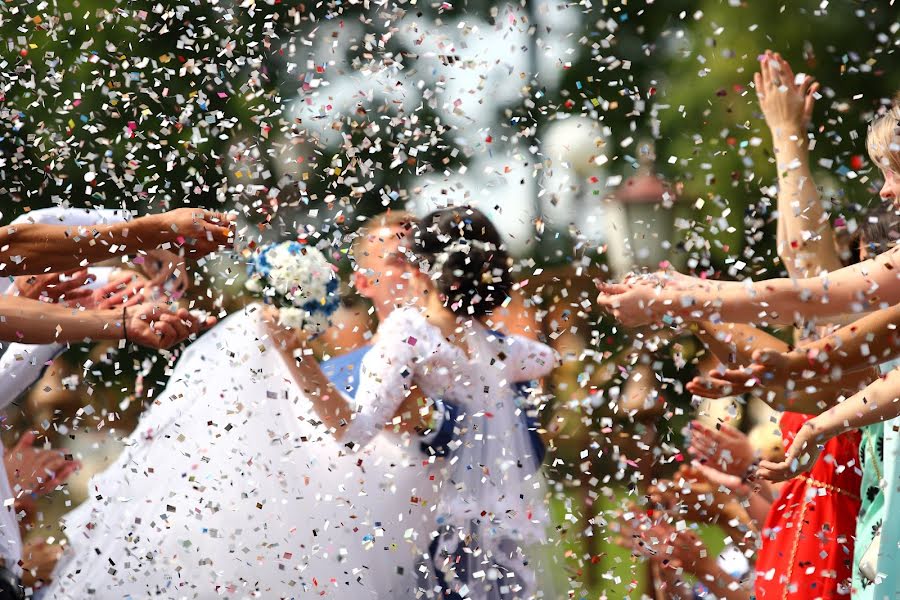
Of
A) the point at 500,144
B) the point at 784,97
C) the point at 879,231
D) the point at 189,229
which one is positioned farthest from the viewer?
the point at 500,144

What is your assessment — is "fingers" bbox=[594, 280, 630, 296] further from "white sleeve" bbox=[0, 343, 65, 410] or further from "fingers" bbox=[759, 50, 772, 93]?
"white sleeve" bbox=[0, 343, 65, 410]

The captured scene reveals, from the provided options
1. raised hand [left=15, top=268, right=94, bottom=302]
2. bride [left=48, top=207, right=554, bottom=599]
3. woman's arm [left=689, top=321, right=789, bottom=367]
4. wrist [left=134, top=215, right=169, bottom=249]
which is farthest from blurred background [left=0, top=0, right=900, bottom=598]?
wrist [left=134, top=215, right=169, bottom=249]

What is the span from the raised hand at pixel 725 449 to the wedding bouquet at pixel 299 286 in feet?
4.22

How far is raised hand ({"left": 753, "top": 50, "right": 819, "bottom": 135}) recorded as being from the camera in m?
3.31

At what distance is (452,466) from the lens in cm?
386

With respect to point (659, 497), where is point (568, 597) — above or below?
below

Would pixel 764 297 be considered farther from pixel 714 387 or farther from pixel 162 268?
pixel 162 268

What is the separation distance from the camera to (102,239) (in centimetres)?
304

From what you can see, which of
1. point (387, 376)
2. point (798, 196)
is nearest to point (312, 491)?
point (387, 376)

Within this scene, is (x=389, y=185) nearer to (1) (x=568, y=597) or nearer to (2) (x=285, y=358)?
(2) (x=285, y=358)

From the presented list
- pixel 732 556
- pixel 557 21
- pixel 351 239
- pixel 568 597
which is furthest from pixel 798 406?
pixel 557 21

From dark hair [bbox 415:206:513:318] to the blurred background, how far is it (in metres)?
0.12

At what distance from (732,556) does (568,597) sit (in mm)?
622

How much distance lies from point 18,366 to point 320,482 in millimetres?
1114
